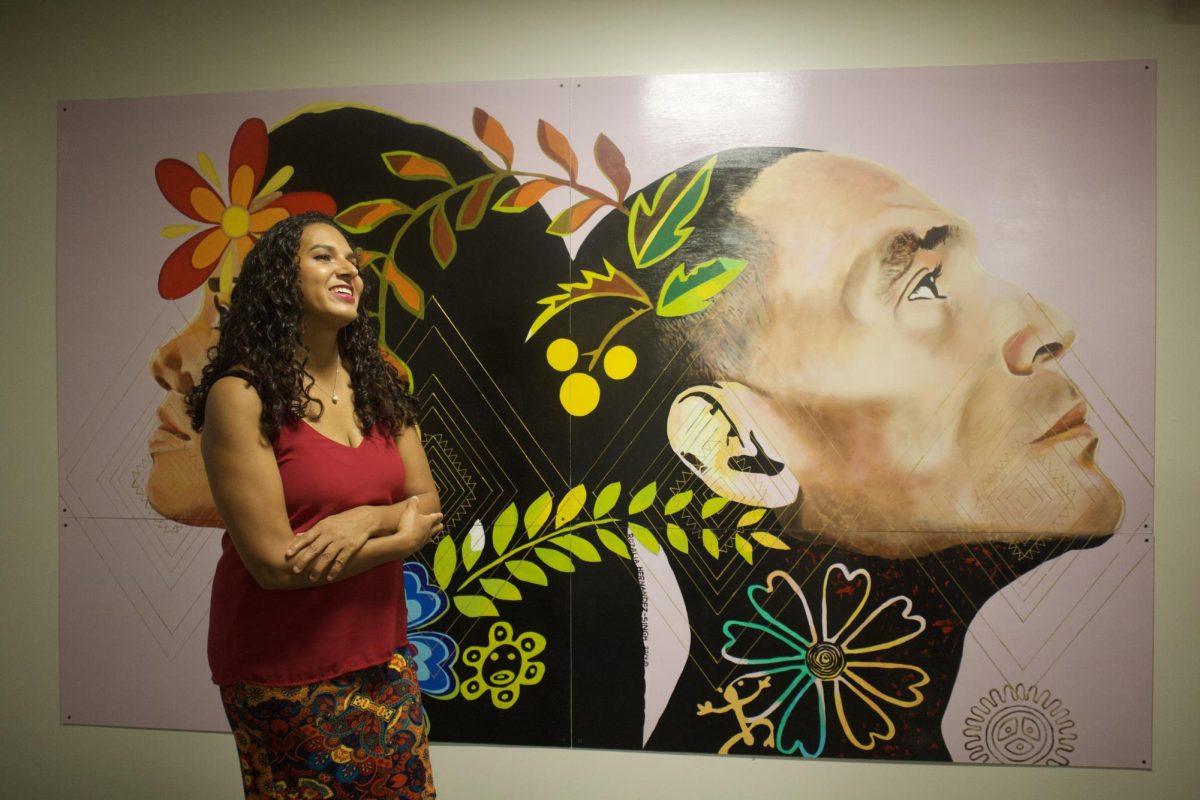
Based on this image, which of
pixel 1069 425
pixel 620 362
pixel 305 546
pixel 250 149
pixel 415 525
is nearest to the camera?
pixel 305 546

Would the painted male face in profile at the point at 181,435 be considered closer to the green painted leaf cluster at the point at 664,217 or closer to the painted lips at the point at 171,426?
the painted lips at the point at 171,426

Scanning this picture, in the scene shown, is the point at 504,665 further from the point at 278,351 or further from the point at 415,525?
the point at 278,351

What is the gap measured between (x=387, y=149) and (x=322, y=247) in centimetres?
82

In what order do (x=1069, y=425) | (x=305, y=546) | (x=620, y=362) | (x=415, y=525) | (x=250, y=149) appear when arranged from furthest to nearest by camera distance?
(x=250, y=149) < (x=620, y=362) < (x=1069, y=425) < (x=415, y=525) < (x=305, y=546)

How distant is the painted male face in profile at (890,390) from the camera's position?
2.10m

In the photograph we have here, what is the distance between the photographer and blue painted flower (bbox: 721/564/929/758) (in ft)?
7.01

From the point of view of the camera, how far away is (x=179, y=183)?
235cm

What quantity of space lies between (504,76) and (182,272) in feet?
3.46

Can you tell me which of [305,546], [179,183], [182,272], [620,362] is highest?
[179,183]

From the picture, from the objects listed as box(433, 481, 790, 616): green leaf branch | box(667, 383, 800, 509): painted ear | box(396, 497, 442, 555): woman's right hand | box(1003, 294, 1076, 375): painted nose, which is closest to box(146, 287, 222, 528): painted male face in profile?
box(433, 481, 790, 616): green leaf branch

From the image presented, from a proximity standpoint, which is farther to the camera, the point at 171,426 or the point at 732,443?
the point at 171,426

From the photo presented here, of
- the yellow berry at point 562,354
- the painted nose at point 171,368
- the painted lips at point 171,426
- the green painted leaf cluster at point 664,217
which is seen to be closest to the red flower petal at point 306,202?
the painted nose at point 171,368

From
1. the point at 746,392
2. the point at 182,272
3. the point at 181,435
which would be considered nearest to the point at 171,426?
the point at 181,435

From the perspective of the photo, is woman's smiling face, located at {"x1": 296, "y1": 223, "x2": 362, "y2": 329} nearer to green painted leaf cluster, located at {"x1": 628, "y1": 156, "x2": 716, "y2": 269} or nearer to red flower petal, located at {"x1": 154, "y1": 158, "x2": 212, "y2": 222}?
green painted leaf cluster, located at {"x1": 628, "y1": 156, "x2": 716, "y2": 269}
